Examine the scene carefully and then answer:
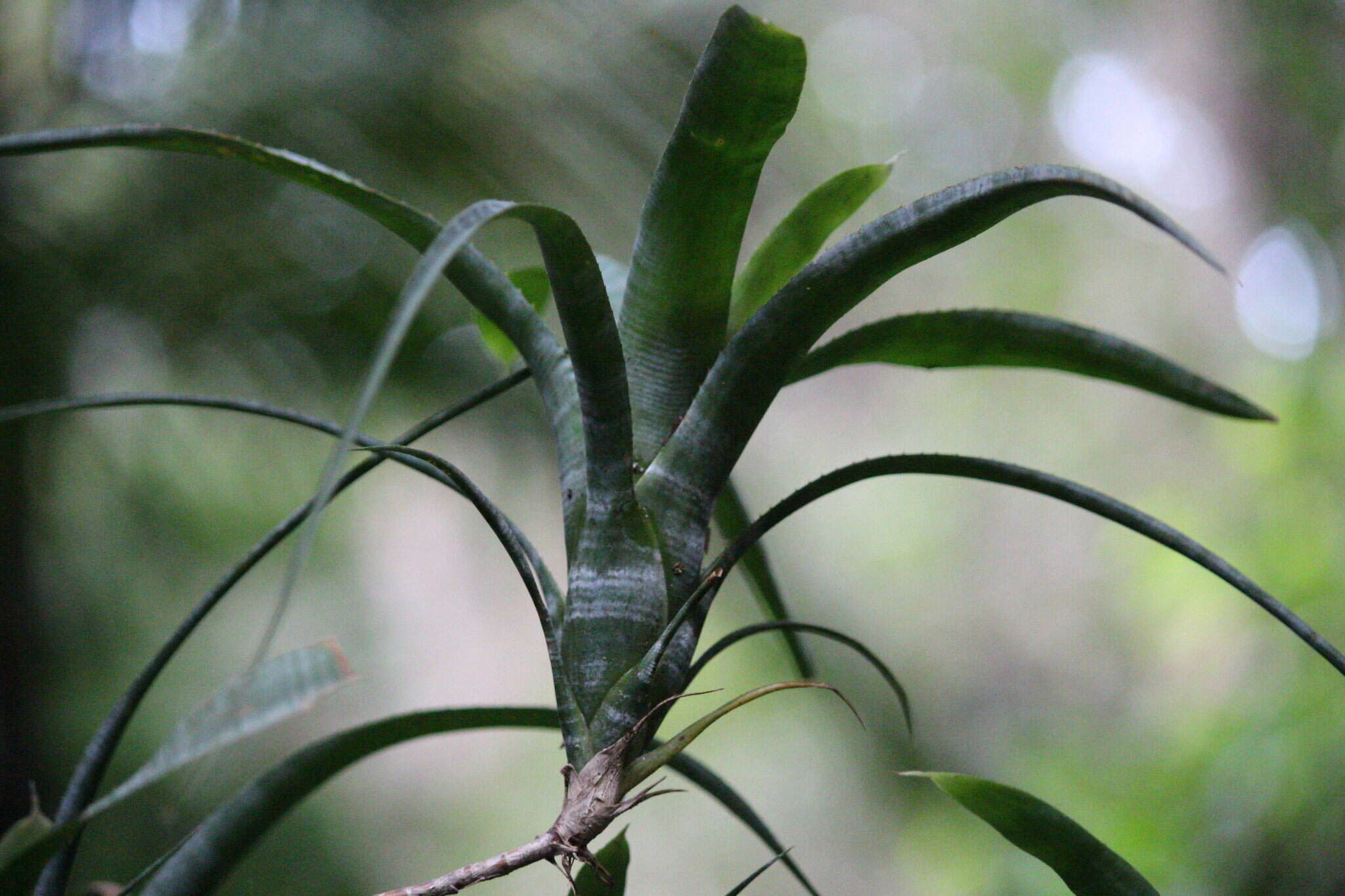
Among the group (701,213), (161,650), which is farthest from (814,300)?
(161,650)

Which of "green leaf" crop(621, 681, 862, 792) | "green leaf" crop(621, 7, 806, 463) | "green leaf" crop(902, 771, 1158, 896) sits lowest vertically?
"green leaf" crop(902, 771, 1158, 896)

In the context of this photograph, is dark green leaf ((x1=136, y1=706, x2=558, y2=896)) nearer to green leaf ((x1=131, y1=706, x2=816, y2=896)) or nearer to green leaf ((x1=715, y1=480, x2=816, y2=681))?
green leaf ((x1=131, y1=706, x2=816, y2=896))

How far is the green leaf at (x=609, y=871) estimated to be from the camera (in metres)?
0.31

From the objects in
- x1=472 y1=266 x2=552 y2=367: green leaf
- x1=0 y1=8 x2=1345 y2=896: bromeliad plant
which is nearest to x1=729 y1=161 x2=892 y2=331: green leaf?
x1=0 y1=8 x2=1345 y2=896: bromeliad plant

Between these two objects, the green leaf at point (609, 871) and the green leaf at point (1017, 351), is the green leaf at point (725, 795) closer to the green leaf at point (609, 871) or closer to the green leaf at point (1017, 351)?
the green leaf at point (609, 871)

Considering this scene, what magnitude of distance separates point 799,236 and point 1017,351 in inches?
3.8

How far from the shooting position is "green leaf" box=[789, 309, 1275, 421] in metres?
0.30

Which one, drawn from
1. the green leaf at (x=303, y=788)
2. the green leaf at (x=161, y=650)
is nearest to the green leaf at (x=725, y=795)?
the green leaf at (x=303, y=788)

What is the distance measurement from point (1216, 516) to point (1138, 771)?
0.68 m

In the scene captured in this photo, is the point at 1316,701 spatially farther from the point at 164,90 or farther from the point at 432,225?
the point at 164,90

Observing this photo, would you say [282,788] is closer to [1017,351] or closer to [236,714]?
[236,714]

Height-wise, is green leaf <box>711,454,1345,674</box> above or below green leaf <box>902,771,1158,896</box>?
above

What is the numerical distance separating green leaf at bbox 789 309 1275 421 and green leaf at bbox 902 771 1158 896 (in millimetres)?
149

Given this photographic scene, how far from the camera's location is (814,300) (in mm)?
277
